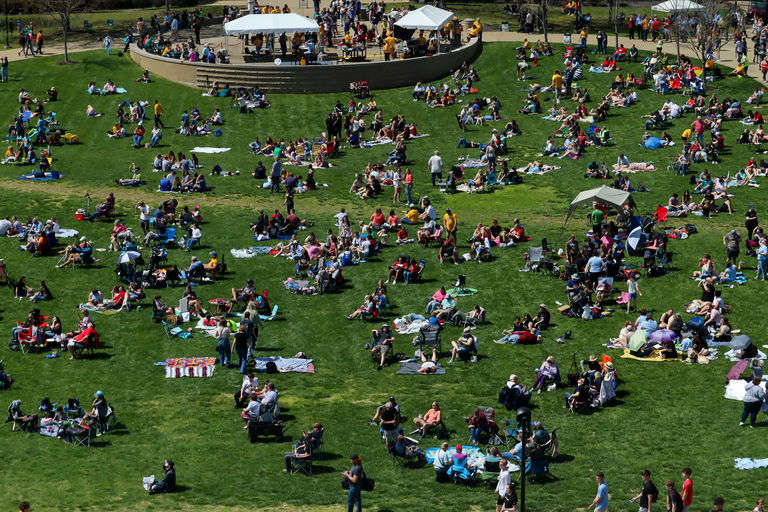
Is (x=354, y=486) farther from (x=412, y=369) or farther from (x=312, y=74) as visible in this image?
(x=312, y=74)

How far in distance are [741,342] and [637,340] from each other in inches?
123

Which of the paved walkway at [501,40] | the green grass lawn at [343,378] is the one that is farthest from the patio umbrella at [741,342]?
the paved walkway at [501,40]

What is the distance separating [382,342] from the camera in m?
35.6

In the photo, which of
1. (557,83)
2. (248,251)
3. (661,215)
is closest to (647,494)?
(661,215)

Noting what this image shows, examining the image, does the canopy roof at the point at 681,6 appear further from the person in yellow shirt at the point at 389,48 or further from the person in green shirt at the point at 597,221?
the person in green shirt at the point at 597,221

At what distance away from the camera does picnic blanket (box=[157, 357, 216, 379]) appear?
35031 millimetres

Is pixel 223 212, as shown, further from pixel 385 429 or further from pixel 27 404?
pixel 385 429

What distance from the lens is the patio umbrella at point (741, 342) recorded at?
3334 cm

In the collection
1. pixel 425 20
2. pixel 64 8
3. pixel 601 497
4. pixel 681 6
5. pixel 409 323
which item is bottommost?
pixel 409 323

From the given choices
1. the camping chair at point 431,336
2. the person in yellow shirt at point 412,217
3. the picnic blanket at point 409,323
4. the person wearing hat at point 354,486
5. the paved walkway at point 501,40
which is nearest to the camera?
the person wearing hat at point 354,486

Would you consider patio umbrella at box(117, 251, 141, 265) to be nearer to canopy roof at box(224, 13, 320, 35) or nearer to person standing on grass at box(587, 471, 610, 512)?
person standing on grass at box(587, 471, 610, 512)

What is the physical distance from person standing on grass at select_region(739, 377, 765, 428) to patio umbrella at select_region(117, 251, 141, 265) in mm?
23736

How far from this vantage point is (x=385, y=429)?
96.0 ft

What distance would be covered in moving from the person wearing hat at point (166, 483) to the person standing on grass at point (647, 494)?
11122mm
